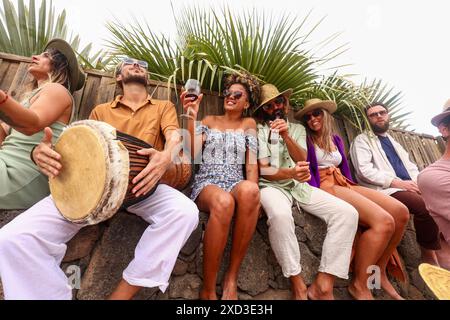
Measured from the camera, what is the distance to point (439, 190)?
181 cm

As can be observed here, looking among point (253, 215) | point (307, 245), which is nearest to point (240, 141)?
point (253, 215)

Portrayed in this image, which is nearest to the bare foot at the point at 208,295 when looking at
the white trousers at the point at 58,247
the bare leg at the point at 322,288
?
the white trousers at the point at 58,247

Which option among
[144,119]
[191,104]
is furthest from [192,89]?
[144,119]

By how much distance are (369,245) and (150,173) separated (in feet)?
6.36

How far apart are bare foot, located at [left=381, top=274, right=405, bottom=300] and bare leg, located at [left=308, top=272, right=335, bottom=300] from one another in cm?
69

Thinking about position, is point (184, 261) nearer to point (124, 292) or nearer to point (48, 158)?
point (124, 292)

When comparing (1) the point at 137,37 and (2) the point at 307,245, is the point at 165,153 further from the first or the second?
(1) the point at 137,37

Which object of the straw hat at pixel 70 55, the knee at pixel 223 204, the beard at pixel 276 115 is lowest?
the knee at pixel 223 204

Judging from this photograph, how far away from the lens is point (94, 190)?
1.21 meters

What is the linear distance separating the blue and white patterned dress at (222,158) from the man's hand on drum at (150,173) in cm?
56

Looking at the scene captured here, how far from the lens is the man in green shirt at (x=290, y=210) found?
187 centimetres

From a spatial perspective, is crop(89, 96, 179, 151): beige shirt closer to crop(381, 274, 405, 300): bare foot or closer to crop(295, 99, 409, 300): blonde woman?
crop(295, 99, 409, 300): blonde woman

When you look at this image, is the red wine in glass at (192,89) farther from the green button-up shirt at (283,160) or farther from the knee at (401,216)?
the knee at (401,216)
